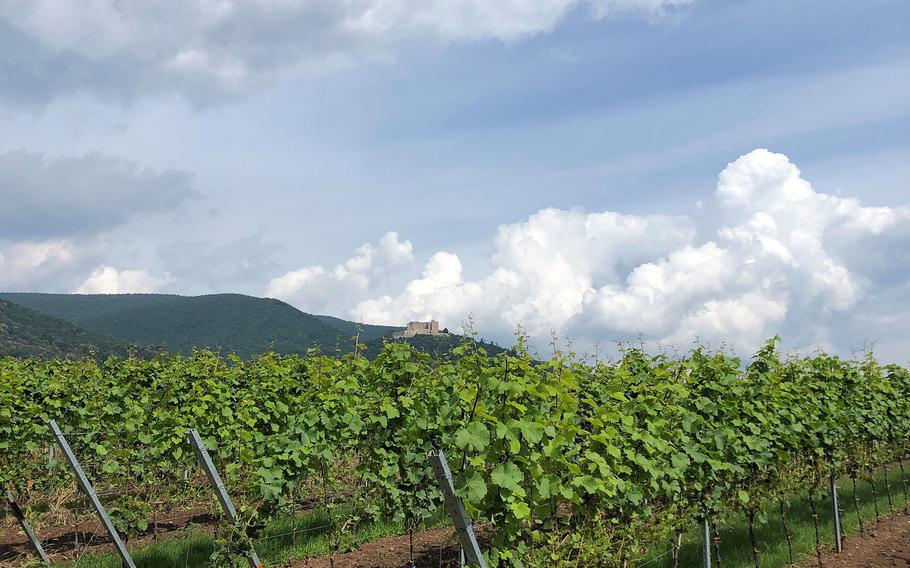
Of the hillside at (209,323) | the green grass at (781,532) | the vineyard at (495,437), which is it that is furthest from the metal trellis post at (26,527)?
the hillside at (209,323)

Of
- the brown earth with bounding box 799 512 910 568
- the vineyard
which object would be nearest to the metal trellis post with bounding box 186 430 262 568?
the vineyard

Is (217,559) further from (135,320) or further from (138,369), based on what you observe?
(135,320)

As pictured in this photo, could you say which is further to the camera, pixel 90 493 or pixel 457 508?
pixel 90 493

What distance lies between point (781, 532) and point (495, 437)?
29.3 feet

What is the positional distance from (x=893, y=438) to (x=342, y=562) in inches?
495

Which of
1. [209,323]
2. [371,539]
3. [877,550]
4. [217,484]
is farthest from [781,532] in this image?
[209,323]

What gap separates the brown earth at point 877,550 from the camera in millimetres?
9922

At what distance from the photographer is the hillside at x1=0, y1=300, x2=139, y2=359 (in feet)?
225

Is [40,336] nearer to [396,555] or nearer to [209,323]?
[209,323]

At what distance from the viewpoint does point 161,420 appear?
8594mm

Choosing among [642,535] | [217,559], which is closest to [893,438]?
[642,535]

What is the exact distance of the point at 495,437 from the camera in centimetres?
462

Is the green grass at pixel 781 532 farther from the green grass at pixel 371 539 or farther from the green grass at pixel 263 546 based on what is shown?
the green grass at pixel 263 546

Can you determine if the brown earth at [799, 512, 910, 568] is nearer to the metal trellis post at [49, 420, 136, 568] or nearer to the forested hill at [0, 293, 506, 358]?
the metal trellis post at [49, 420, 136, 568]
